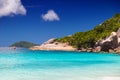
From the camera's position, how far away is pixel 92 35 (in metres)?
89.7

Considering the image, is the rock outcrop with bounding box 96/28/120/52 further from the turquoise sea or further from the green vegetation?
the turquoise sea

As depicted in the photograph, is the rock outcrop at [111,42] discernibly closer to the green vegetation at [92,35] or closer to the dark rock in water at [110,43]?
the dark rock in water at [110,43]

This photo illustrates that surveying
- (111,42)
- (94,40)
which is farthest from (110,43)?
(94,40)

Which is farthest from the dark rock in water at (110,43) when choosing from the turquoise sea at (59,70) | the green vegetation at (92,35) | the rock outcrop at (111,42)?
the turquoise sea at (59,70)

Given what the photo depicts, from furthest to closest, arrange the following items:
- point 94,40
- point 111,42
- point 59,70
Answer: point 94,40 < point 111,42 < point 59,70

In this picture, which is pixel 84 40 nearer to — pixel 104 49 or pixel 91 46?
pixel 91 46

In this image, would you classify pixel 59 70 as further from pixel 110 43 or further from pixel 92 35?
pixel 92 35

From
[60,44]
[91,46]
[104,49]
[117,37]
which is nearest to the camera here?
[117,37]

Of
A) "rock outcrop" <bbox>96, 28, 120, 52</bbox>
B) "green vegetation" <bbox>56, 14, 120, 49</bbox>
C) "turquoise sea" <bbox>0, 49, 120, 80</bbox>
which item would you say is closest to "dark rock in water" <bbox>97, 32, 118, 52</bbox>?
"rock outcrop" <bbox>96, 28, 120, 52</bbox>

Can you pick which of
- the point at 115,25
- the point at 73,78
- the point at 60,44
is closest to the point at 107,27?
the point at 115,25

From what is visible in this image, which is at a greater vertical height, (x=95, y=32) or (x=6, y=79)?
(x=95, y=32)

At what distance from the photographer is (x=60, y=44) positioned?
3903 inches

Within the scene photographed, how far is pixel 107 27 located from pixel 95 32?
4.34 metres

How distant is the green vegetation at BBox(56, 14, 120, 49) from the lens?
8569 centimetres
